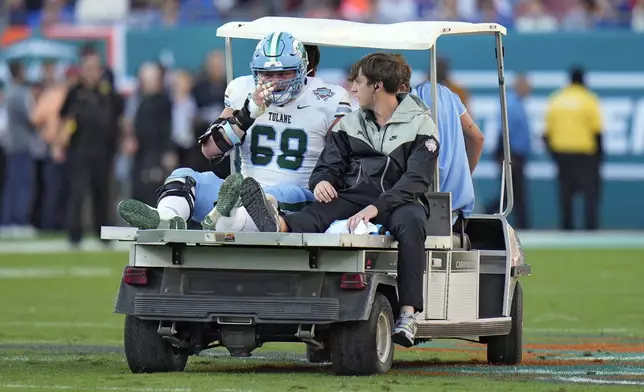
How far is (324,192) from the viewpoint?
32.1 ft

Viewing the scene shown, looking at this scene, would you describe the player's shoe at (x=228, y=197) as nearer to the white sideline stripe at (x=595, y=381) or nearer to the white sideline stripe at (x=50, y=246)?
the white sideline stripe at (x=595, y=381)

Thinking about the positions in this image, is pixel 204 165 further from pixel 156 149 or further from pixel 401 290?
pixel 401 290

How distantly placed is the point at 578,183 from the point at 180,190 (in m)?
16.9

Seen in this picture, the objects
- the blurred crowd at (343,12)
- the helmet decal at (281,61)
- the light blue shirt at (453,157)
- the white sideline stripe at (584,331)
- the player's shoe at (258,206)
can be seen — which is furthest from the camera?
the blurred crowd at (343,12)

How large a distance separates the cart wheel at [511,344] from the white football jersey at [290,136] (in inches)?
60.1

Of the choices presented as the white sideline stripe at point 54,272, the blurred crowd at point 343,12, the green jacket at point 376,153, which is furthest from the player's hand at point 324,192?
the blurred crowd at point 343,12

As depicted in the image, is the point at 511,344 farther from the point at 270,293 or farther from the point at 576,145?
the point at 576,145

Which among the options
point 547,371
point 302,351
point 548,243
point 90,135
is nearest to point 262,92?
point 547,371

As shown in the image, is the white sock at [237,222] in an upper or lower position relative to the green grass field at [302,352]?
upper

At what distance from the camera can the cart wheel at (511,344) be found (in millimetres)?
10664

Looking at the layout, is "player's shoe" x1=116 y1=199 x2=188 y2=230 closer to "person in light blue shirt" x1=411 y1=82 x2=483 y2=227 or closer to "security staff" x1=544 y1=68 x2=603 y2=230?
"person in light blue shirt" x1=411 y1=82 x2=483 y2=227

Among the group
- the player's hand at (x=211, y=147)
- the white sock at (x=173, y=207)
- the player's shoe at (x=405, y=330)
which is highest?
the player's hand at (x=211, y=147)

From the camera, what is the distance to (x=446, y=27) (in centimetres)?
1033

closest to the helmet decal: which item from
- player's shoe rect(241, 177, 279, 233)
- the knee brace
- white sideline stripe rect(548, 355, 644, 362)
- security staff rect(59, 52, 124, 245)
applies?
the knee brace
